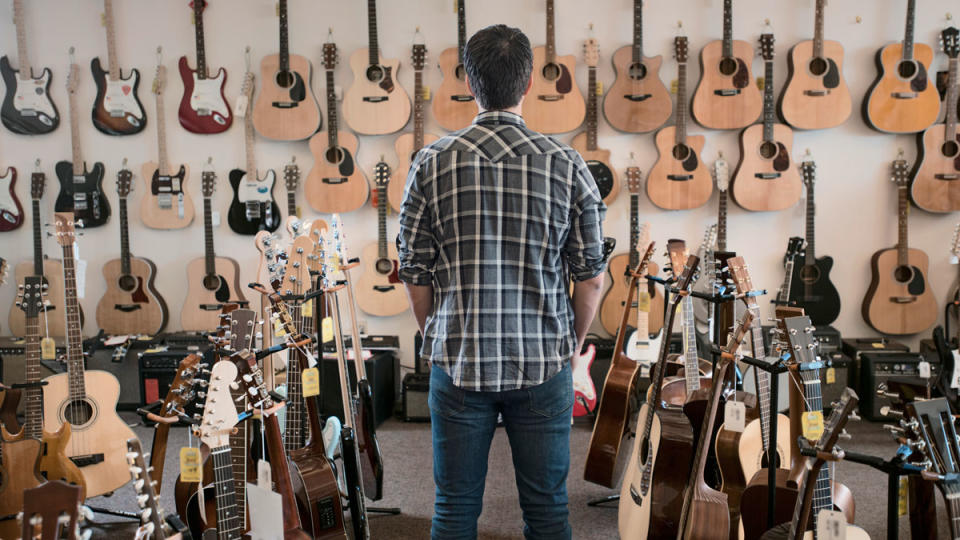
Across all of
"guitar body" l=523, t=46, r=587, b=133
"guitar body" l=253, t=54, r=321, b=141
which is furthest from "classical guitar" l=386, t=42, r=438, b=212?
"guitar body" l=253, t=54, r=321, b=141

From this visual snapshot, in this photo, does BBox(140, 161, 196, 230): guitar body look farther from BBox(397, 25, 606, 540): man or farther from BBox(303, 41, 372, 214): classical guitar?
BBox(397, 25, 606, 540): man

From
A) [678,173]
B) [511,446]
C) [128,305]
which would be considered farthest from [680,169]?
[128,305]

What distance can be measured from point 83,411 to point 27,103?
2708mm

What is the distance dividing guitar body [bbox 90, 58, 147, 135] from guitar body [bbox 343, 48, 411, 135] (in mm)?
1421

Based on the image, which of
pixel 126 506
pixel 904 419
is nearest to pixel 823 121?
pixel 904 419

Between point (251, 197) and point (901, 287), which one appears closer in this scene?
point (901, 287)

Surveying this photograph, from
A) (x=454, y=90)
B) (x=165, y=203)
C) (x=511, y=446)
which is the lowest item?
(x=511, y=446)

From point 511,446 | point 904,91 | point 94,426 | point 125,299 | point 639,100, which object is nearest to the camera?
point 511,446

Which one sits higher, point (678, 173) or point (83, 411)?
point (678, 173)

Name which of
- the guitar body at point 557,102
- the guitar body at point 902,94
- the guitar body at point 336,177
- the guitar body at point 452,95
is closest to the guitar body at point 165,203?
the guitar body at point 336,177

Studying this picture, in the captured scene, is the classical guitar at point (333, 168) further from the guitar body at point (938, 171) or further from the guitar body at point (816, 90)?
the guitar body at point (938, 171)

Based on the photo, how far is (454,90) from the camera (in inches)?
179

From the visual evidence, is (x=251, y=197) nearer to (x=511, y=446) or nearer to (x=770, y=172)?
(x=770, y=172)

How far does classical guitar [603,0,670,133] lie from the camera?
14.7 ft
